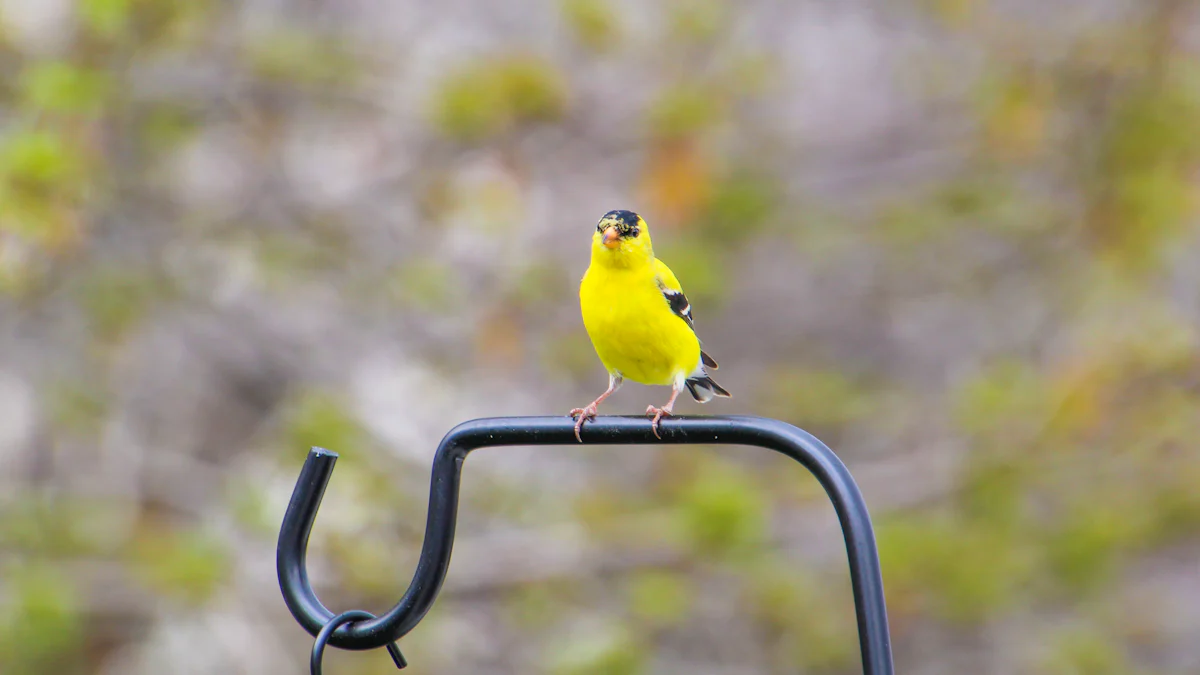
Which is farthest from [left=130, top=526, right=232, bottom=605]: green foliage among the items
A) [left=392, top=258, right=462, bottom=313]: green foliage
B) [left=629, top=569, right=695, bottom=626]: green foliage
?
[left=629, top=569, right=695, bottom=626]: green foliage

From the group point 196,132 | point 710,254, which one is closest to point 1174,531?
point 710,254

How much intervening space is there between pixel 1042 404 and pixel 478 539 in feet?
8.40

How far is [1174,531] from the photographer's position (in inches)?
224

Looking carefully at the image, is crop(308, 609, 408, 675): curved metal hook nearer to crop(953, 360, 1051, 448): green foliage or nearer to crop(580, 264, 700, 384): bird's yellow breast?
crop(580, 264, 700, 384): bird's yellow breast

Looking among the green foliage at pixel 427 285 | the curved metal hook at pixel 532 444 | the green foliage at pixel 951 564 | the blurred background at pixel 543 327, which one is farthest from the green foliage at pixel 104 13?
the green foliage at pixel 951 564

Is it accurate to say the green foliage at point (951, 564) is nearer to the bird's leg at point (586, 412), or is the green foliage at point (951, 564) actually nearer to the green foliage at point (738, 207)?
the green foliage at point (738, 207)

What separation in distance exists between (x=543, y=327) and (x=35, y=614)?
2.35 m

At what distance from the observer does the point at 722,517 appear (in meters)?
4.65

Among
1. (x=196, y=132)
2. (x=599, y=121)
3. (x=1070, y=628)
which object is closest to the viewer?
(x=196, y=132)

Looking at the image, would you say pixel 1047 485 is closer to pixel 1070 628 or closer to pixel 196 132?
pixel 1070 628

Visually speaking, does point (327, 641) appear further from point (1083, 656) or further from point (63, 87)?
point (1083, 656)

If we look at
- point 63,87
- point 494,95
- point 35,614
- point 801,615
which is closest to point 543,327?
point 494,95

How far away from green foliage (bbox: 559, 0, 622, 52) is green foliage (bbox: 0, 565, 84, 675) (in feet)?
9.73

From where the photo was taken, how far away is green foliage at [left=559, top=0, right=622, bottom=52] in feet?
14.9
